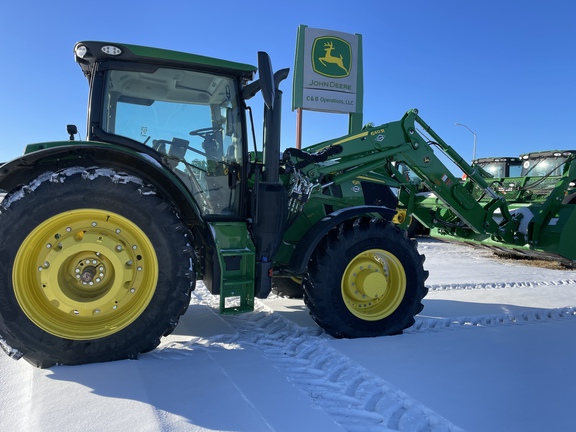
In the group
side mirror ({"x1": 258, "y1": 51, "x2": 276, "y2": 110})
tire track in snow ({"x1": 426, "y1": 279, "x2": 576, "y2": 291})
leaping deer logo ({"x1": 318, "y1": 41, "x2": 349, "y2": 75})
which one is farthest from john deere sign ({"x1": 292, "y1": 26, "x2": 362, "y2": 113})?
side mirror ({"x1": 258, "y1": 51, "x2": 276, "y2": 110})

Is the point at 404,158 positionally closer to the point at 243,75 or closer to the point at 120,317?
the point at 243,75

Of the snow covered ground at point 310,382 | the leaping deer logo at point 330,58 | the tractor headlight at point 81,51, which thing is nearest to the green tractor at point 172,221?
the tractor headlight at point 81,51

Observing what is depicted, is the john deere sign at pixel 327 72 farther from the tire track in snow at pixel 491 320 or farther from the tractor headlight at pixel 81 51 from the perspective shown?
the tractor headlight at pixel 81 51

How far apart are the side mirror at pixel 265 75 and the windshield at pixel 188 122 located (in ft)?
1.81

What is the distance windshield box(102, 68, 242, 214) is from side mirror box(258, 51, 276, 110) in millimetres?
552

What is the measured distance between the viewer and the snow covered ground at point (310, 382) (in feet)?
7.76

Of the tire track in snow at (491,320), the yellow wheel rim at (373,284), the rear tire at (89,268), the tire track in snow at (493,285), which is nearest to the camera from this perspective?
the rear tire at (89,268)

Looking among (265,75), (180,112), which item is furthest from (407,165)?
(180,112)

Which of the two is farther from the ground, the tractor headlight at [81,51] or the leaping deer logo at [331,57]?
the leaping deer logo at [331,57]

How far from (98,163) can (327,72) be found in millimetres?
11695

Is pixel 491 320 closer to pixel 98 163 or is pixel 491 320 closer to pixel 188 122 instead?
pixel 188 122

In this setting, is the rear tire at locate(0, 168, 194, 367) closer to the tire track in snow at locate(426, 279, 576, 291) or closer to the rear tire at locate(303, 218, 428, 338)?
the rear tire at locate(303, 218, 428, 338)

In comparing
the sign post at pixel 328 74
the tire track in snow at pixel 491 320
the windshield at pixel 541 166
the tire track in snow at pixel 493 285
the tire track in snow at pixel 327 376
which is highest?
the sign post at pixel 328 74

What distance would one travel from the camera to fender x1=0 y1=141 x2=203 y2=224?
2.97 metres
